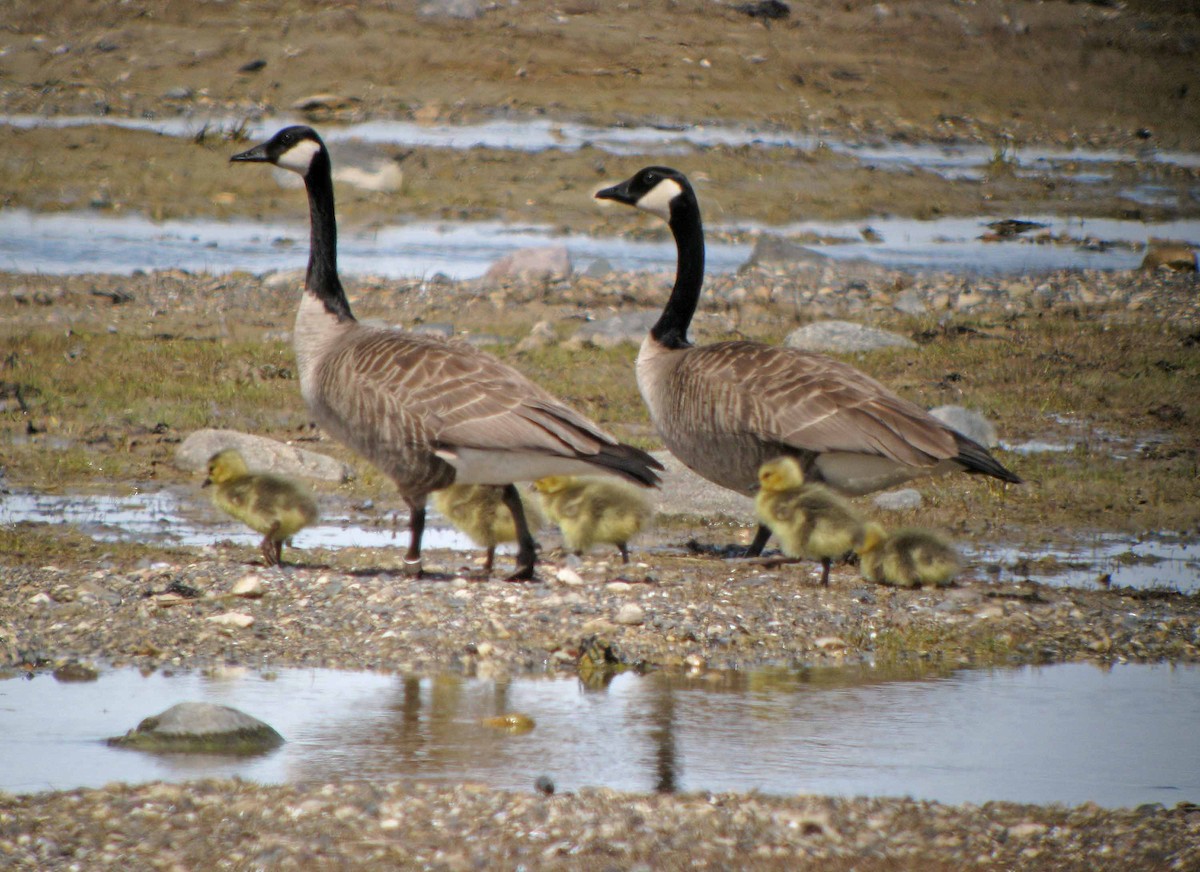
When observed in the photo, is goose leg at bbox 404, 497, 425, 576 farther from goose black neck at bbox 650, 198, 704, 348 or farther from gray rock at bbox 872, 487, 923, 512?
gray rock at bbox 872, 487, 923, 512

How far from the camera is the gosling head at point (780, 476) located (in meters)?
8.16

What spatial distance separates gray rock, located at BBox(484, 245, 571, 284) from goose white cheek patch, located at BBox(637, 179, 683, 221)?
672cm

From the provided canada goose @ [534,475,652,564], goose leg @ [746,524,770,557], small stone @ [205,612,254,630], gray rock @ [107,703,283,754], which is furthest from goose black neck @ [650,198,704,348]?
gray rock @ [107,703,283,754]

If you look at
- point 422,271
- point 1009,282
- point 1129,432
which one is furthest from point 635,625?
point 1009,282

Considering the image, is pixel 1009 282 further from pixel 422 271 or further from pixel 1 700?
pixel 1 700

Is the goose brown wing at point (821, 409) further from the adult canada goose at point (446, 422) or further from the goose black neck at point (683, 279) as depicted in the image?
the adult canada goose at point (446, 422)

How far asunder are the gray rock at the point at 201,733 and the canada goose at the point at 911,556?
11.9 ft

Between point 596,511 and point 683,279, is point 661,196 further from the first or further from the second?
point 596,511

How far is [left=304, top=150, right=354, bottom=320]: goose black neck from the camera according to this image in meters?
8.77

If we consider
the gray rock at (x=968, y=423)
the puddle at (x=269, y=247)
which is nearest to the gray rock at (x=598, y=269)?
the puddle at (x=269, y=247)

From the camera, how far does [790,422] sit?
8375 millimetres

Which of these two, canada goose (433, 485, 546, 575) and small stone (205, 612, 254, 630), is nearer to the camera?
small stone (205, 612, 254, 630)

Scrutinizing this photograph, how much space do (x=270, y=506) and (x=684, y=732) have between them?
119 inches

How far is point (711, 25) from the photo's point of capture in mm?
34969
